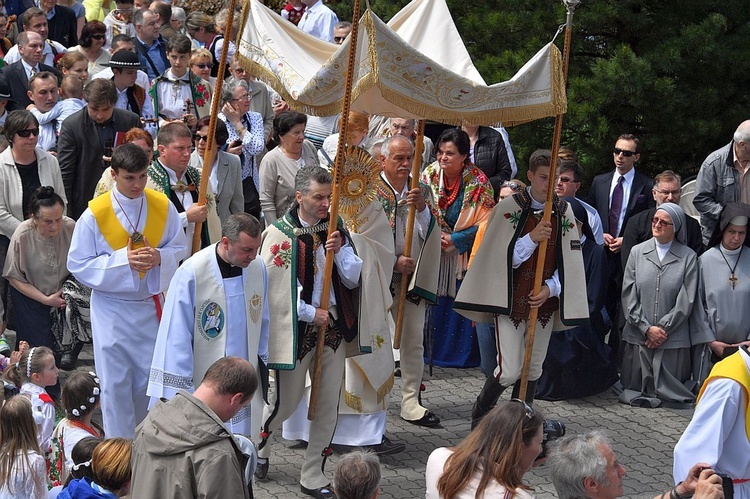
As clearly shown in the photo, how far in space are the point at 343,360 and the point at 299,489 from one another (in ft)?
2.85

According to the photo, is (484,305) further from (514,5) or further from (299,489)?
(514,5)

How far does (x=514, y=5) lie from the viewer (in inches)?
439

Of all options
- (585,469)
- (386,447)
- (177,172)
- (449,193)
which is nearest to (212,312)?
(177,172)

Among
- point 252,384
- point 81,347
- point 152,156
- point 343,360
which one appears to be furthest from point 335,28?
point 252,384

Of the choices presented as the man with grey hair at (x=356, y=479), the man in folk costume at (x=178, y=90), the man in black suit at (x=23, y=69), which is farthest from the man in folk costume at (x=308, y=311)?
the man in black suit at (x=23, y=69)

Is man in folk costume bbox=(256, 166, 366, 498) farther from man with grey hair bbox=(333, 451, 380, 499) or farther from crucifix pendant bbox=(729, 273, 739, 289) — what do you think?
crucifix pendant bbox=(729, 273, 739, 289)

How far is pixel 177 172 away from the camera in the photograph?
826 cm

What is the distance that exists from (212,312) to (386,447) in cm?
214

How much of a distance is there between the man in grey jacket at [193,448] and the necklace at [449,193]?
4.73m

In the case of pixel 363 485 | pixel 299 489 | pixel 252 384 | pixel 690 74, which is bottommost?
pixel 299 489

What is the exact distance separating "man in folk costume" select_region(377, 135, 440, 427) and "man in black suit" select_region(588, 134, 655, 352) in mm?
2023

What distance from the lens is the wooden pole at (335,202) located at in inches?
291

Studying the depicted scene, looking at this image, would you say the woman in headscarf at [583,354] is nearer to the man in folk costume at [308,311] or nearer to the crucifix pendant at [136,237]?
the man in folk costume at [308,311]

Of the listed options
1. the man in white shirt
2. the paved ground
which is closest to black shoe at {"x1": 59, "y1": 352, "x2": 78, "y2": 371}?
the paved ground
